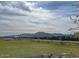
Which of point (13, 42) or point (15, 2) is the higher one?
point (15, 2)

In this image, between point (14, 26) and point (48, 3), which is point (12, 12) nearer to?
point (14, 26)

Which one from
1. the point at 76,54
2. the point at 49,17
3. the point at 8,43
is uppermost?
the point at 49,17

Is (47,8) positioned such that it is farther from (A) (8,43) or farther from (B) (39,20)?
(A) (8,43)

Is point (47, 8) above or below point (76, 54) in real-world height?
above

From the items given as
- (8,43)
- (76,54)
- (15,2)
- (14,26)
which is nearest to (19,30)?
(14,26)

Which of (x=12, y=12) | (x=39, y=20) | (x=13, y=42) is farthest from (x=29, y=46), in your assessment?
(x=12, y=12)

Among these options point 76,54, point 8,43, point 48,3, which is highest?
point 48,3
